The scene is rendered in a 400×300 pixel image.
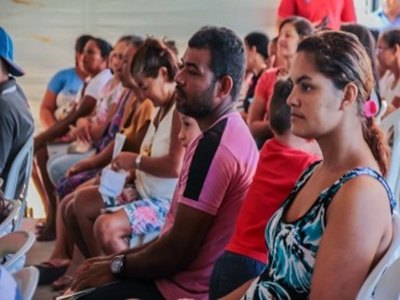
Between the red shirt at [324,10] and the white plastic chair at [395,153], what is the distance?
6.24 feet

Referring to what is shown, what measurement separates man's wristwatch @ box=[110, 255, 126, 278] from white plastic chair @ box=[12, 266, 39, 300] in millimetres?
454

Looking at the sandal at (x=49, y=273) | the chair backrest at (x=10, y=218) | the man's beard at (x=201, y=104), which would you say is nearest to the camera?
the man's beard at (x=201, y=104)

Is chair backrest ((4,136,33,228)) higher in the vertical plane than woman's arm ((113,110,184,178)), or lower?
lower

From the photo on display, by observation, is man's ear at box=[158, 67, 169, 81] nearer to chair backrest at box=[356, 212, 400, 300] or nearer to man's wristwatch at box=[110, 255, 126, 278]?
man's wristwatch at box=[110, 255, 126, 278]

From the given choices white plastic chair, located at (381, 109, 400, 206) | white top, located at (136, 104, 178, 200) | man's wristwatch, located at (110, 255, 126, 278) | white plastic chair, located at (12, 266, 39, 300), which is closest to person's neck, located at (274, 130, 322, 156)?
white plastic chair, located at (381, 109, 400, 206)

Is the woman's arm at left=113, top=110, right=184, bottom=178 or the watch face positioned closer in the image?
the watch face

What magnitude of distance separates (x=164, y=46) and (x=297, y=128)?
1.82m

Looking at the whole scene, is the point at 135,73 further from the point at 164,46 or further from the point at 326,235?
the point at 326,235

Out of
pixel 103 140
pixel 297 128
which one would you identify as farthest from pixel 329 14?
pixel 297 128

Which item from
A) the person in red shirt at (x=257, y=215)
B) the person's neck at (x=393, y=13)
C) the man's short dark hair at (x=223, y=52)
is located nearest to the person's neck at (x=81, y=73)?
the person's neck at (x=393, y=13)

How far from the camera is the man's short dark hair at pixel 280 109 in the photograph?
213 cm

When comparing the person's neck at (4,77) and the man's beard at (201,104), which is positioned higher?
the man's beard at (201,104)

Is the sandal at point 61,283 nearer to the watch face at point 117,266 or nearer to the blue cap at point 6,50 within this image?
the blue cap at point 6,50

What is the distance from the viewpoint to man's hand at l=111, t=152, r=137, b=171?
3.24 m
